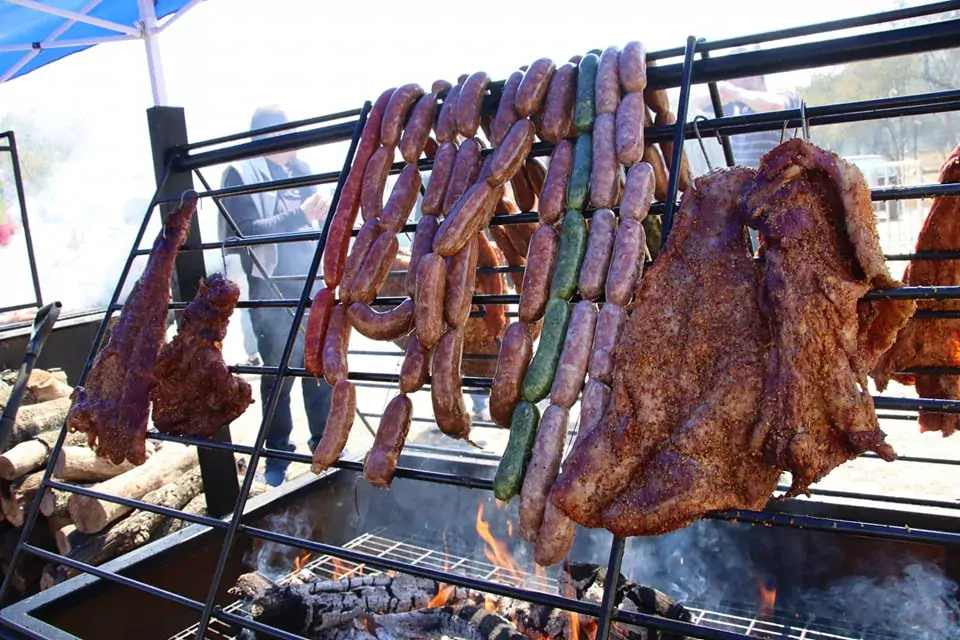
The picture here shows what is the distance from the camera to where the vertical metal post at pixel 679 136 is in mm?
2018

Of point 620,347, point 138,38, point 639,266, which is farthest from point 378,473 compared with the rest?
point 138,38

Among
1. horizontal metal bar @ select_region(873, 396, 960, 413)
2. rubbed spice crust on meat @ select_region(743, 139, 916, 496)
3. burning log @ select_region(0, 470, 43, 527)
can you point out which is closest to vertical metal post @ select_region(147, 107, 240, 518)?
burning log @ select_region(0, 470, 43, 527)

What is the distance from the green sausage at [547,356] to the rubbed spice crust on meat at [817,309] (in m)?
0.56

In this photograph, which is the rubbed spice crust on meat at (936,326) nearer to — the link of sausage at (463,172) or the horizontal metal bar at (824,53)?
the horizontal metal bar at (824,53)

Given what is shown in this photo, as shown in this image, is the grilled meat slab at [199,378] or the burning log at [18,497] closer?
the grilled meat slab at [199,378]

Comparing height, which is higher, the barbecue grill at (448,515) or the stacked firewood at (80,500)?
the barbecue grill at (448,515)

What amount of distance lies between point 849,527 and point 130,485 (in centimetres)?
484

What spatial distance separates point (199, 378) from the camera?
9.62 ft

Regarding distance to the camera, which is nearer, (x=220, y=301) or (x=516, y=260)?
(x=220, y=301)

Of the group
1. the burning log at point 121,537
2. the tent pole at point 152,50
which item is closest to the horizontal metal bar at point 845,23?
the burning log at point 121,537

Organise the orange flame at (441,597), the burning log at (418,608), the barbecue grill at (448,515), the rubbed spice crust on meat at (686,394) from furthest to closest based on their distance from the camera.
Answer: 1. the orange flame at (441,597)
2. the burning log at (418,608)
3. the barbecue grill at (448,515)
4. the rubbed spice crust on meat at (686,394)

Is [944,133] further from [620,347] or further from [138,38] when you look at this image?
[620,347]

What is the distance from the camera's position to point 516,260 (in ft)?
11.3

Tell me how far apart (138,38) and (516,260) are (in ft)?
17.1
